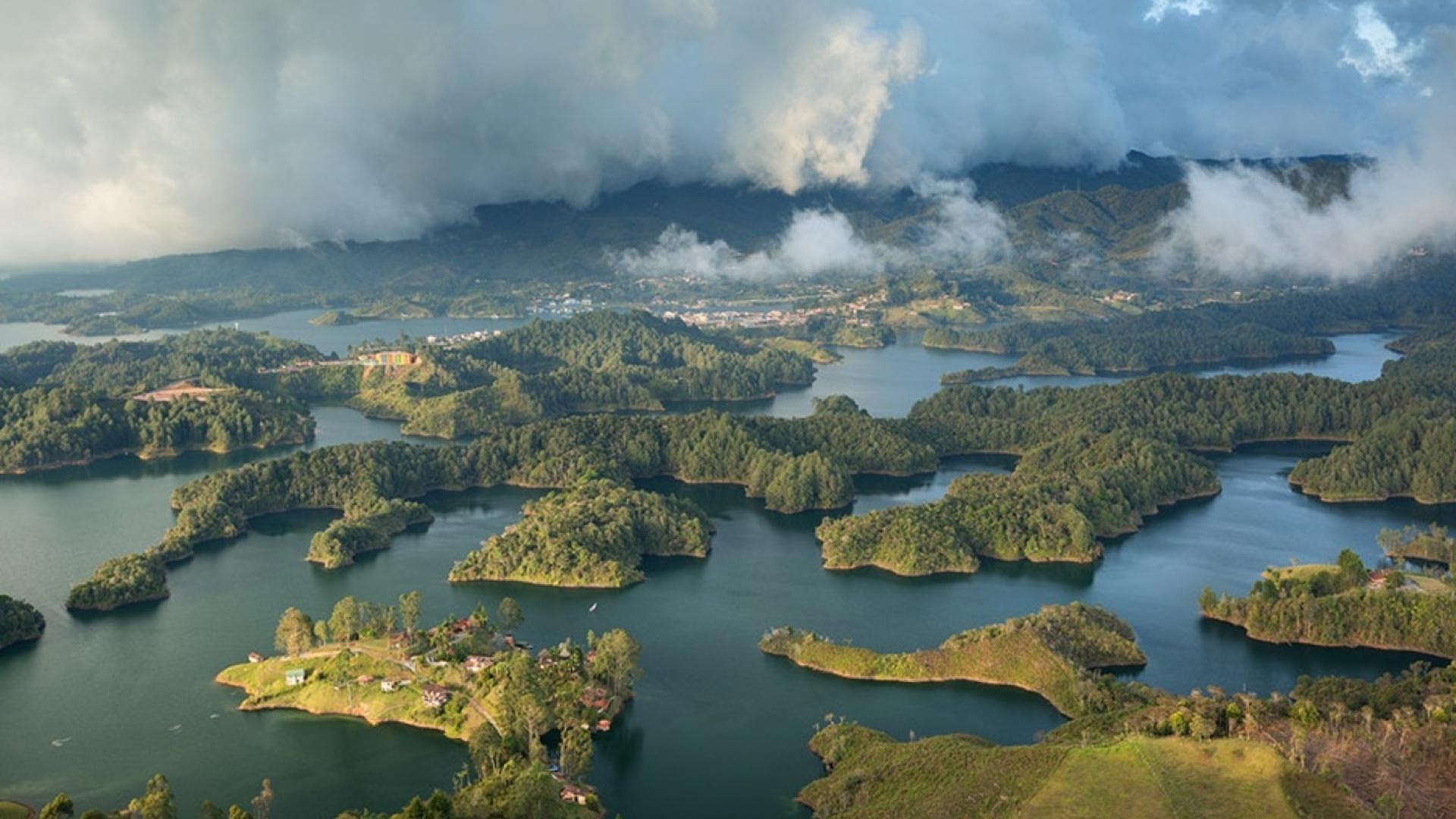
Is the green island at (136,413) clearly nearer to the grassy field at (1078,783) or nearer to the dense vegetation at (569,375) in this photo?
the dense vegetation at (569,375)

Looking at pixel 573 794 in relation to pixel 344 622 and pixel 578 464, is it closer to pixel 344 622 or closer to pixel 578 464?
pixel 344 622

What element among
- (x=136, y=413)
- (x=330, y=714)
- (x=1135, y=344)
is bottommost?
(x=330, y=714)

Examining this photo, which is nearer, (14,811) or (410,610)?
(14,811)

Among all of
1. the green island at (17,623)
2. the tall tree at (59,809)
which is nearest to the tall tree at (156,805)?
the tall tree at (59,809)

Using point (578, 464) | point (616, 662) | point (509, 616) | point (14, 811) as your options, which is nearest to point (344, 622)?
point (509, 616)

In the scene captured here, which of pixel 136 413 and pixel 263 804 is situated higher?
pixel 136 413

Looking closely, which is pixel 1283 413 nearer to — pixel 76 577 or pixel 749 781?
pixel 749 781

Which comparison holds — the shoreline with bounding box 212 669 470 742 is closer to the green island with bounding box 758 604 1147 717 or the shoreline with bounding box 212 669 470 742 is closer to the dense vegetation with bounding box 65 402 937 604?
the green island with bounding box 758 604 1147 717
